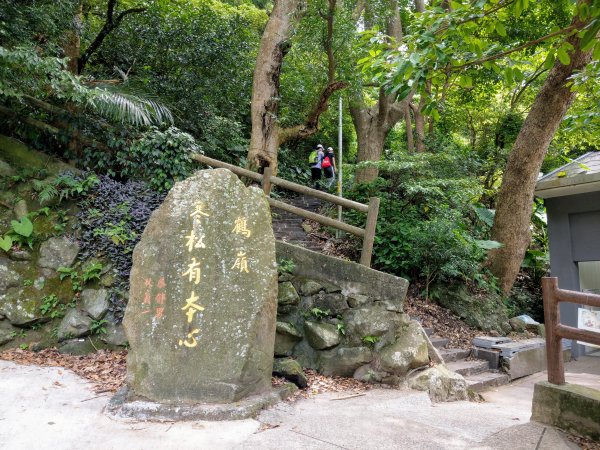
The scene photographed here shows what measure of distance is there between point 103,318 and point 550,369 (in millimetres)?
5098

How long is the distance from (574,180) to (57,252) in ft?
28.0

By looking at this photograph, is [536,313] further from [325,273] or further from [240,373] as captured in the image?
[240,373]

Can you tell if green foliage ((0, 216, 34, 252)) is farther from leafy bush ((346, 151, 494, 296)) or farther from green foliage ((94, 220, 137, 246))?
leafy bush ((346, 151, 494, 296))

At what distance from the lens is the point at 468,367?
21.5ft

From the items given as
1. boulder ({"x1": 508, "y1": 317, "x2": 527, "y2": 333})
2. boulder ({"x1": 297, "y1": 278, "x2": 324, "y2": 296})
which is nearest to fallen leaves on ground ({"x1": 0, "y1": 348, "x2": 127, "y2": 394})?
boulder ({"x1": 297, "y1": 278, "x2": 324, "y2": 296})

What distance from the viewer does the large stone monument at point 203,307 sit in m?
3.82

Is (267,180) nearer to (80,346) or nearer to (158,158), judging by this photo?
(158,158)

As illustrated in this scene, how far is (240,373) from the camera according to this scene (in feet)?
12.7

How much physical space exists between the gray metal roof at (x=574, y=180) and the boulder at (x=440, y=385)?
4.67m

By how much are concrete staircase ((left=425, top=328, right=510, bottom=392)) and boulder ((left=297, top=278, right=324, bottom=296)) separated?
7.72 ft

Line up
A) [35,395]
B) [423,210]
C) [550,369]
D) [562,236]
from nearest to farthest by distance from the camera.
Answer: [550,369] → [35,395] → [562,236] → [423,210]

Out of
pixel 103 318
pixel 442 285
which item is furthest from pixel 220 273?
pixel 442 285

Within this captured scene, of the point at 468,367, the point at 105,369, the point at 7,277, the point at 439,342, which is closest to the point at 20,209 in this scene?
the point at 7,277

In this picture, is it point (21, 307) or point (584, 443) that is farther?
point (21, 307)
